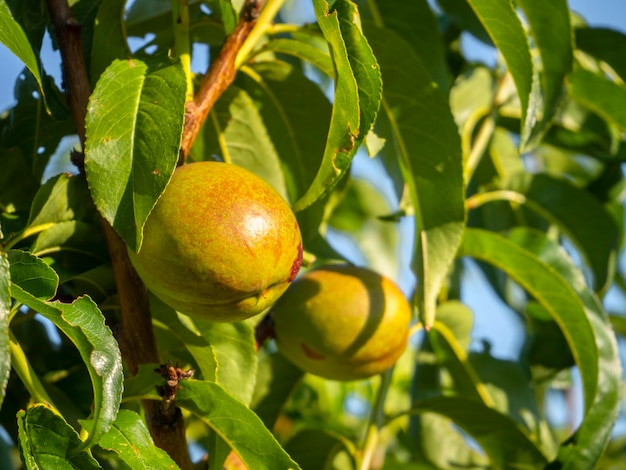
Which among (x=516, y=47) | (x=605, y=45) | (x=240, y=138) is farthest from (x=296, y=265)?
(x=605, y=45)

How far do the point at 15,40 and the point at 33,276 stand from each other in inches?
14.2

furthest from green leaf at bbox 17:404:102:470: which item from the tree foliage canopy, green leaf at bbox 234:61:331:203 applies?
green leaf at bbox 234:61:331:203

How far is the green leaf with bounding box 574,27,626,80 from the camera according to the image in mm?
2395

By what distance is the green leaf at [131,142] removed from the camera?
117cm

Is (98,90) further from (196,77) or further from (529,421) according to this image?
(529,421)

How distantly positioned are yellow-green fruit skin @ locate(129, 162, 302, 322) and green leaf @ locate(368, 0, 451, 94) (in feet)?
3.05

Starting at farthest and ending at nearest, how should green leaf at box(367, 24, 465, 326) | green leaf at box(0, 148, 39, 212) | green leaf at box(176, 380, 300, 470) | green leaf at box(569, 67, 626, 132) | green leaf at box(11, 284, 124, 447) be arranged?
green leaf at box(569, 67, 626, 132)
green leaf at box(367, 24, 465, 326)
green leaf at box(0, 148, 39, 212)
green leaf at box(176, 380, 300, 470)
green leaf at box(11, 284, 124, 447)

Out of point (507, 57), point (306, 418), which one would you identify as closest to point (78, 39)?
point (507, 57)

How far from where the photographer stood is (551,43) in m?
1.84

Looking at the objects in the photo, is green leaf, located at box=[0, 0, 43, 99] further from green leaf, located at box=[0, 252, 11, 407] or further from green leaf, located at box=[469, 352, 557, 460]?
green leaf, located at box=[469, 352, 557, 460]

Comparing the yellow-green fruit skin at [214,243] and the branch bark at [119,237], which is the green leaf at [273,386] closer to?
the branch bark at [119,237]

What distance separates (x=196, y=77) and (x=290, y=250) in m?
0.49

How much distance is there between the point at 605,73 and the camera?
2.78 meters

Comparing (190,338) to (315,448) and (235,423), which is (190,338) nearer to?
(235,423)
